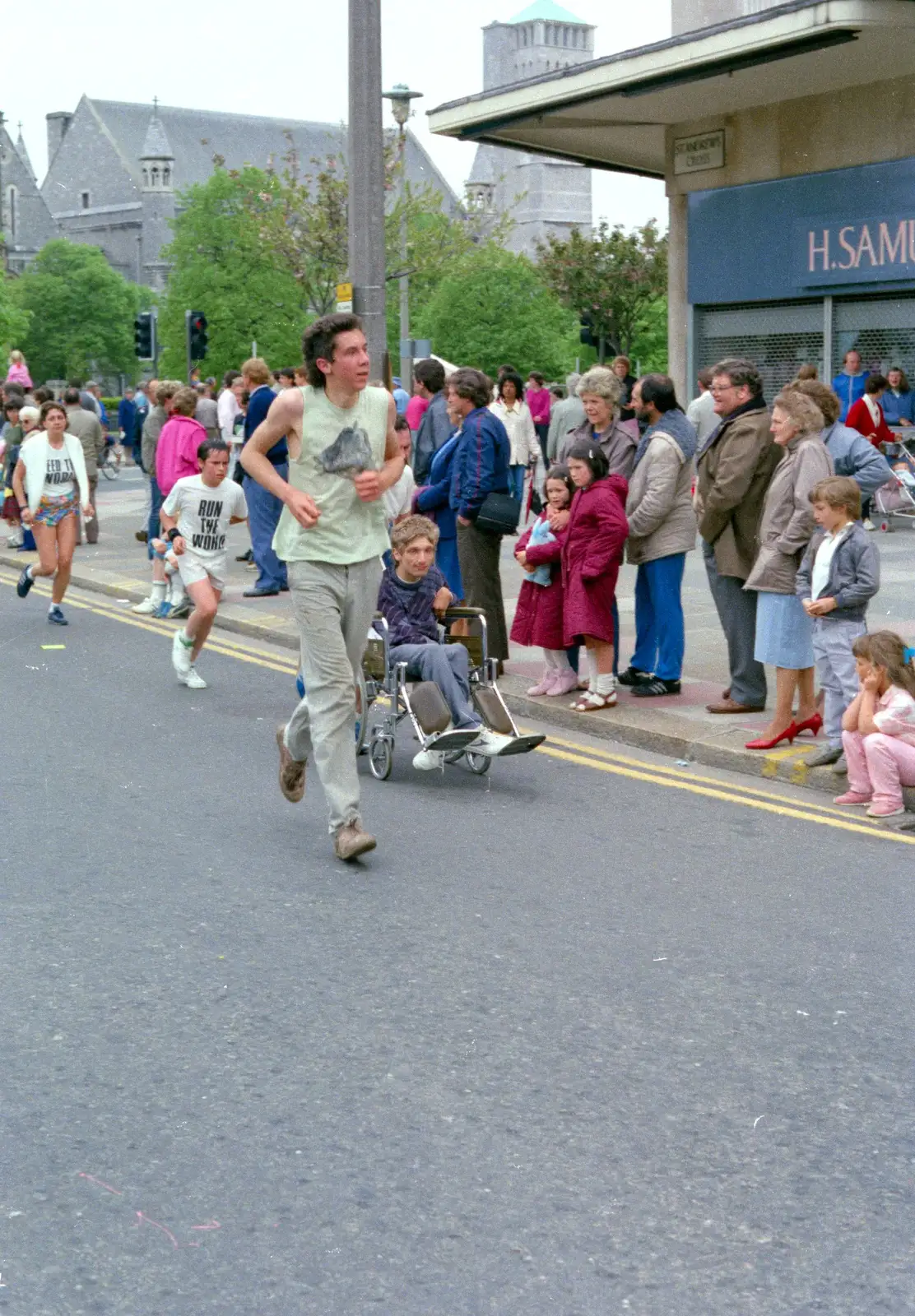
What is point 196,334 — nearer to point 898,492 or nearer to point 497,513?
point 898,492

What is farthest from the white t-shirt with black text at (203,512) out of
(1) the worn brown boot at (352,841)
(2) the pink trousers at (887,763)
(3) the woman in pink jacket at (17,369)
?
(3) the woman in pink jacket at (17,369)

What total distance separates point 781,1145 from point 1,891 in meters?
3.11

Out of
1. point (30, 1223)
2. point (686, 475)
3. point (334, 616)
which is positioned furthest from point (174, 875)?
point (686, 475)

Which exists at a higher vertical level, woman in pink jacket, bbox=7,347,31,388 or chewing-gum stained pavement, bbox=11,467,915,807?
woman in pink jacket, bbox=7,347,31,388

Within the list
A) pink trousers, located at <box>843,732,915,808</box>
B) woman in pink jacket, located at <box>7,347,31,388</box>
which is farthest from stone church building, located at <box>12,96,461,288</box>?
pink trousers, located at <box>843,732,915,808</box>

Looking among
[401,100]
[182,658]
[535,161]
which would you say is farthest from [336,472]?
[535,161]

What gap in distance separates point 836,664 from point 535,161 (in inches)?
5699

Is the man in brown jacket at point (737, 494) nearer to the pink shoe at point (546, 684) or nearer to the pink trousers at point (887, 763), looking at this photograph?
the pink shoe at point (546, 684)

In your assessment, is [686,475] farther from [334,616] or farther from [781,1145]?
[781,1145]

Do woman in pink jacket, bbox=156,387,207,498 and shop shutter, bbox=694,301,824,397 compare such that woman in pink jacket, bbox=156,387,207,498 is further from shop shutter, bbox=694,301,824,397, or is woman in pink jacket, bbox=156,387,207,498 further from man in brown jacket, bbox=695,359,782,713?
shop shutter, bbox=694,301,824,397

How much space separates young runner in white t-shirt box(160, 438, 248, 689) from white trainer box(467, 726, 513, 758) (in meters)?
3.39

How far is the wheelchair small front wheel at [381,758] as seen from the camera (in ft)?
26.8

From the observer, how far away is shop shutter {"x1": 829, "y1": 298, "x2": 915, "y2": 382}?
18.8m

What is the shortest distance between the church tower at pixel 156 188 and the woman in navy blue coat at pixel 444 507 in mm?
115881
